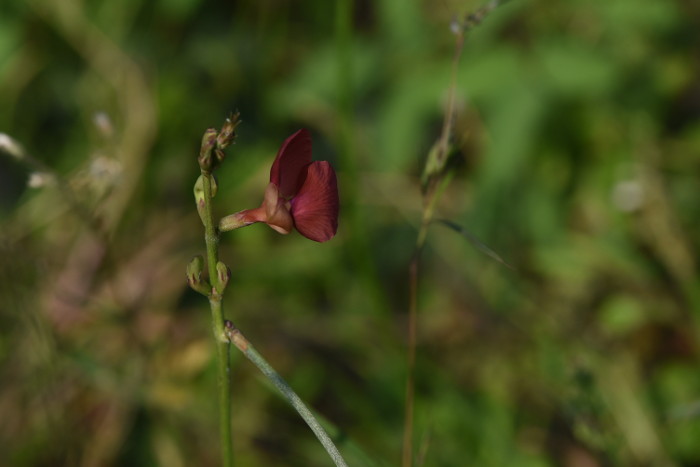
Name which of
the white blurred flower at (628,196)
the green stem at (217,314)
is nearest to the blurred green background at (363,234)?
the white blurred flower at (628,196)

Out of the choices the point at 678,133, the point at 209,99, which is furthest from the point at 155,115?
the point at 678,133

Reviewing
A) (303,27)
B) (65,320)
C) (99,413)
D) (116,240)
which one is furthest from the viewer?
(303,27)

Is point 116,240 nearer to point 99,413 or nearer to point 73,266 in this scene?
point 73,266

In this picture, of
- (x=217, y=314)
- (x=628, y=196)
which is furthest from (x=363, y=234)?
(x=217, y=314)

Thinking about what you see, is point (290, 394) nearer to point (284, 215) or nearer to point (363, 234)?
point (284, 215)

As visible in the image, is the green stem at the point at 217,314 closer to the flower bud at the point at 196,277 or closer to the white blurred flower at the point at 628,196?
the flower bud at the point at 196,277

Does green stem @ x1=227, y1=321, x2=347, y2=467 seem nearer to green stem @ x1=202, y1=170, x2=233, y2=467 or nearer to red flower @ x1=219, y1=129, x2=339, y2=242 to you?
green stem @ x1=202, y1=170, x2=233, y2=467
